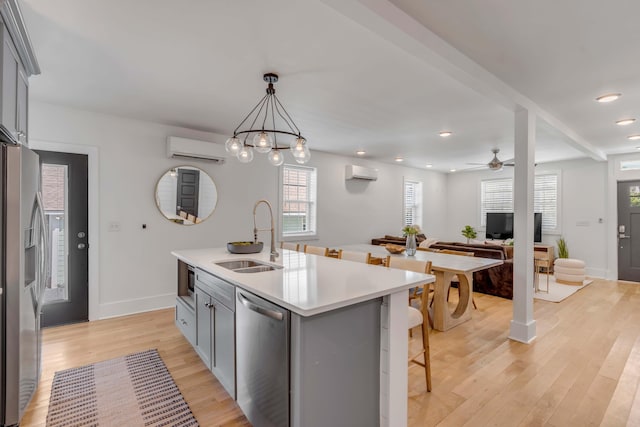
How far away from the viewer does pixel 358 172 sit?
640cm

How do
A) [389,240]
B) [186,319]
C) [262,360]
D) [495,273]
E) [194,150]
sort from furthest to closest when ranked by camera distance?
[389,240] < [495,273] < [194,150] < [186,319] < [262,360]

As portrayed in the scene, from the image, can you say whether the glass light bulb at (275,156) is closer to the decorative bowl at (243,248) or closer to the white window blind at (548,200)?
the decorative bowl at (243,248)

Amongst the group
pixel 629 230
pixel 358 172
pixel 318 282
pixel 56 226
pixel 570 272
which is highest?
pixel 358 172

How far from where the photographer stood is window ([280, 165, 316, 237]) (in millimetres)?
5688

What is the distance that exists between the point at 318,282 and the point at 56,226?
346 cm

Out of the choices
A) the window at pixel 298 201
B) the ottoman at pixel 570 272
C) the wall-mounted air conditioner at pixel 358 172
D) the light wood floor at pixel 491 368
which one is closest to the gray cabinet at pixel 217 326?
the light wood floor at pixel 491 368

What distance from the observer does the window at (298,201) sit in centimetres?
569

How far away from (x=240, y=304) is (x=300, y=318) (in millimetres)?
627

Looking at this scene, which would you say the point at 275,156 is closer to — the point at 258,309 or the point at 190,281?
the point at 190,281

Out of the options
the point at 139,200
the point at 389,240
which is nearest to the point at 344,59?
the point at 139,200

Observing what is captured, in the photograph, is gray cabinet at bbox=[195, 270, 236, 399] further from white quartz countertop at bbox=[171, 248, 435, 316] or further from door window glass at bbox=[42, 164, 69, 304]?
door window glass at bbox=[42, 164, 69, 304]

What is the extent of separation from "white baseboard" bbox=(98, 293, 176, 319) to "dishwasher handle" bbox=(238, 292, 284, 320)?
2.88 metres

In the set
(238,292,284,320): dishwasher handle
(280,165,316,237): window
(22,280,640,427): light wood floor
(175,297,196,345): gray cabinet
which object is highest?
(280,165,316,237): window

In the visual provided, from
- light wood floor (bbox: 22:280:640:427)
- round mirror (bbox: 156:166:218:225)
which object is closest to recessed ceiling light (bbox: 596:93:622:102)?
light wood floor (bbox: 22:280:640:427)
